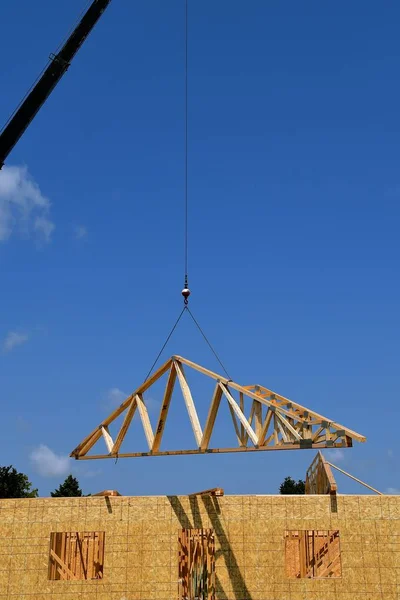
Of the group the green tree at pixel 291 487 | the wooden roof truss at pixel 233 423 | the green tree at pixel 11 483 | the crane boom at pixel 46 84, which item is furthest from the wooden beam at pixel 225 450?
the green tree at pixel 291 487

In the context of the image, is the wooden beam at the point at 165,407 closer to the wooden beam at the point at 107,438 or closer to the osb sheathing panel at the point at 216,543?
the osb sheathing panel at the point at 216,543

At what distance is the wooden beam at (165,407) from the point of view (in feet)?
76.9

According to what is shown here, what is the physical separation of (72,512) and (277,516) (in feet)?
24.0

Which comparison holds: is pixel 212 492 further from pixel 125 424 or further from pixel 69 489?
pixel 69 489

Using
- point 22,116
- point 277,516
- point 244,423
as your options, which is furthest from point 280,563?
point 22,116

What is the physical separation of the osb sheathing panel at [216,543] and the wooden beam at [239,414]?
3.37m

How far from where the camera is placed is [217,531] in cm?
2259

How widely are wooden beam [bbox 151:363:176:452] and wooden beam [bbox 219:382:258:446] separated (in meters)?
2.15

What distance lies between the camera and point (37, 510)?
2345cm

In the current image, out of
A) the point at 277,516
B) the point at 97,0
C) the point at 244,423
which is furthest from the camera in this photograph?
the point at 97,0

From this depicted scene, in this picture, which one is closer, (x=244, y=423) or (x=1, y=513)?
(x=244, y=423)

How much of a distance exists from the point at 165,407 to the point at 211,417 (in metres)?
2.46

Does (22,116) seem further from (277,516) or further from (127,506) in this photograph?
(277,516)

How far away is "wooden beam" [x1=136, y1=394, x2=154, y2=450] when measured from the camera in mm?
23234
